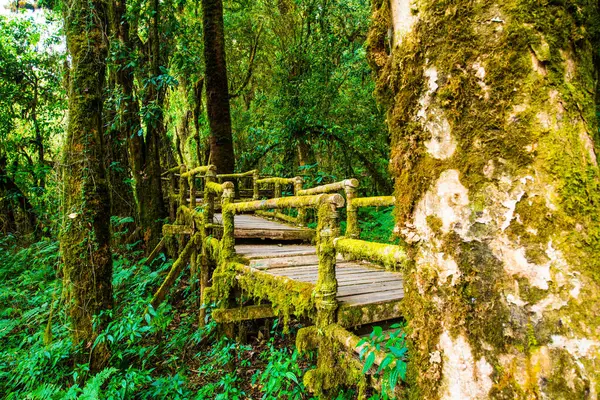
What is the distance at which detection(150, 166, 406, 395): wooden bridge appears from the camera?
333 centimetres

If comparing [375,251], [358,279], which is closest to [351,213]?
[358,279]

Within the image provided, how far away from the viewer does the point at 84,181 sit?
556cm

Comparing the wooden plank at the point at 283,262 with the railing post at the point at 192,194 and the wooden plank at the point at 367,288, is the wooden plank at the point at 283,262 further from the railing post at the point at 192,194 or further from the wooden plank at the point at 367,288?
the railing post at the point at 192,194

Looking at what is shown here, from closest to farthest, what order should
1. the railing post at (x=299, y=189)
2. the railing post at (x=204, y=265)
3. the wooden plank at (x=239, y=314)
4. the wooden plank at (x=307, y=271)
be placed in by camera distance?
the wooden plank at (x=307, y=271) → the wooden plank at (x=239, y=314) → the railing post at (x=204, y=265) → the railing post at (x=299, y=189)

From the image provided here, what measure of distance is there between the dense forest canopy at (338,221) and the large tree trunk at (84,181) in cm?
3

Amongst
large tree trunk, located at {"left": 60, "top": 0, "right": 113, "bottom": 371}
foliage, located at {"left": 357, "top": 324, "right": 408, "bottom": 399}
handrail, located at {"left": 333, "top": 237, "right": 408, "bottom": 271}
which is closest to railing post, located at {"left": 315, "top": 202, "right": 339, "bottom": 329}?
handrail, located at {"left": 333, "top": 237, "right": 408, "bottom": 271}

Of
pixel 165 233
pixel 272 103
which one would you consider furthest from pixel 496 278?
pixel 272 103

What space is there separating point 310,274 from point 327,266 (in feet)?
5.23

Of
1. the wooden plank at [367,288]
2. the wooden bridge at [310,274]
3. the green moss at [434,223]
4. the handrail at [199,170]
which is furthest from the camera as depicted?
the handrail at [199,170]

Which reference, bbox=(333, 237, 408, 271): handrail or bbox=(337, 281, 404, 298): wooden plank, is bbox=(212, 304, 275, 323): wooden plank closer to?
bbox=(337, 281, 404, 298): wooden plank

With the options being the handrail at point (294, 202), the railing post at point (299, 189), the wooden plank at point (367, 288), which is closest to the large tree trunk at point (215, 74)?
the railing post at point (299, 189)

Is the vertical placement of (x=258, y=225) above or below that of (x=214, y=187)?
below

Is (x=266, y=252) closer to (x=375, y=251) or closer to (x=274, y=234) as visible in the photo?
(x=274, y=234)

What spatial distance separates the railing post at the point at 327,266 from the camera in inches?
135
